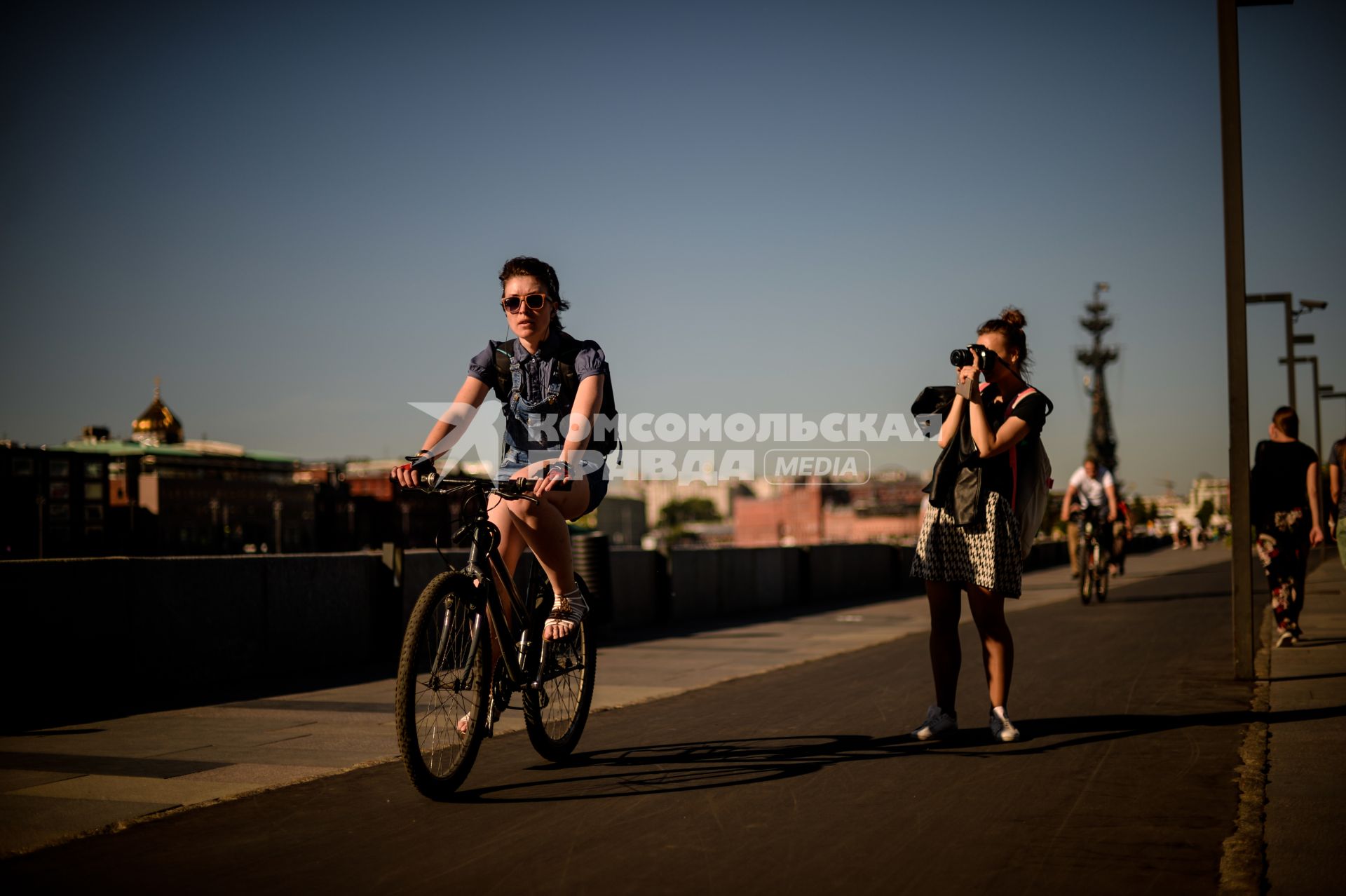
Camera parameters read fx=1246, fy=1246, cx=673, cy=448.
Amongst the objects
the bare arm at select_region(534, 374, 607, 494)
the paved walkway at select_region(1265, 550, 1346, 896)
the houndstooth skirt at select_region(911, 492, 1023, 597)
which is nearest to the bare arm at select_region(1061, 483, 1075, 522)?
the paved walkway at select_region(1265, 550, 1346, 896)

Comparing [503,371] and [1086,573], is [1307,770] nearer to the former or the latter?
[503,371]

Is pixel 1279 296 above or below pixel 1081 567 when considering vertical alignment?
above

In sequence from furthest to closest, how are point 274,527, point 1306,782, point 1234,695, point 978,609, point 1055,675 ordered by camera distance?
point 274,527
point 1055,675
point 1234,695
point 978,609
point 1306,782

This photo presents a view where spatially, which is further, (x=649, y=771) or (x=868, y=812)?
(x=649, y=771)

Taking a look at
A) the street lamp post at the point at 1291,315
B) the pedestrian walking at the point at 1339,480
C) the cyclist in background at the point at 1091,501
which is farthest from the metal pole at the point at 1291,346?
the pedestrian walking at the point at 1339,480

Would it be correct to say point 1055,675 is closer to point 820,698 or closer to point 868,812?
point 820,698

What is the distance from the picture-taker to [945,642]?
5.51 metres

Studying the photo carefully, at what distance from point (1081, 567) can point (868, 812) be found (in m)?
12.1

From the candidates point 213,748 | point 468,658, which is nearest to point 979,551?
point 468,658

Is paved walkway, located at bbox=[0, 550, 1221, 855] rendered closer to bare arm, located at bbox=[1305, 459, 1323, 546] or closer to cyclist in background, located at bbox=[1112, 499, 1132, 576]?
bare arm, located at bbox=[1305, 459, 1323, 546]

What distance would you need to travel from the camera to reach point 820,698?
704cm

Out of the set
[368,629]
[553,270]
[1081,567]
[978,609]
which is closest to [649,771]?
[978,609]

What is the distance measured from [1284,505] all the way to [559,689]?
6276mm

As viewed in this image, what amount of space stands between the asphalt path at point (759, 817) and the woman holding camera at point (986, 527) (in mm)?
262
